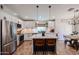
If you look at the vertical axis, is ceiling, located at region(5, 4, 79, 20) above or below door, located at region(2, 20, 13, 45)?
above

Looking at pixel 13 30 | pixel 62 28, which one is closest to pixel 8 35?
pixel 13 30

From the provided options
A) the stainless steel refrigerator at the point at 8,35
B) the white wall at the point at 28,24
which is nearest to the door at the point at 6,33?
the stainless steel refrigerator at the point at 8,35

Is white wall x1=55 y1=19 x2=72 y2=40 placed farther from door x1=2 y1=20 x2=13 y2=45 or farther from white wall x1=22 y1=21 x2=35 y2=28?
door x1=2 y1=20 x2=13 y2=45

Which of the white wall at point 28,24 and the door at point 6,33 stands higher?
the white wall at point 28,24

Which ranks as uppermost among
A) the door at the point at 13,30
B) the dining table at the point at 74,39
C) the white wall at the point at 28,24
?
the white wall at the point at 28,24

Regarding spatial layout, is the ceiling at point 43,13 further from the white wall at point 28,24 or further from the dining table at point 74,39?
the dining table at point 74,39

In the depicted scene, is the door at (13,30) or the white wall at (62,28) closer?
the white wall at (62,28)

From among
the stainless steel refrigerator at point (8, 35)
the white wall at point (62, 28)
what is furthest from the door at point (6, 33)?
the white wall at point (62, 28)

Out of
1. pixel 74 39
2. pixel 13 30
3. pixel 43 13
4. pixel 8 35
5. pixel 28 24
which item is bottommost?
pixel 74 39

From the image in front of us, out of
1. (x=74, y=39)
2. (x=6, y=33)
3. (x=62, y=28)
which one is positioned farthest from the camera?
(x=6, y=33)

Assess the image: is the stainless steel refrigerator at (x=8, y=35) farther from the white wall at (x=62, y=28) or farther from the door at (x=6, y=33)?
the white wall at (x=62, y=28)

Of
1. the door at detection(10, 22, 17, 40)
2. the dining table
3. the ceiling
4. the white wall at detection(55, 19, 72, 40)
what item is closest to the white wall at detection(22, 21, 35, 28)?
the ceiling

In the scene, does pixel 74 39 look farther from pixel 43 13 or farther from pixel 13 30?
pixel 13 30
